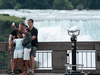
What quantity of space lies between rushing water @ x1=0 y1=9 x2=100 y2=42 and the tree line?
87.1 inches

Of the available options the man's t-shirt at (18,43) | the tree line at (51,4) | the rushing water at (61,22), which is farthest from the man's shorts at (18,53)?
the tree line at (51,4)

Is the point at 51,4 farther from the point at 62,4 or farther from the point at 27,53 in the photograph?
the point at 27,53

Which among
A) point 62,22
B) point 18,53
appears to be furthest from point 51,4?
point 18,53

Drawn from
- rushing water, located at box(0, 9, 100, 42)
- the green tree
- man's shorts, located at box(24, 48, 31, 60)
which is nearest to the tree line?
the green tree

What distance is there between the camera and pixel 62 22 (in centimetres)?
7788

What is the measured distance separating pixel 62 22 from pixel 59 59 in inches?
2754

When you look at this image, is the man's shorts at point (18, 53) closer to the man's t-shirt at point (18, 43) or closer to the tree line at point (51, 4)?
the man's t-shirt at point (18, 43)

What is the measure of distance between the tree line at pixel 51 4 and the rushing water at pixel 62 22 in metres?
2.21

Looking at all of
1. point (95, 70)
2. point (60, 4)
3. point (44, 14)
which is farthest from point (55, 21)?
point (95, 70)

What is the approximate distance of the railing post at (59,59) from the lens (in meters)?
8.33

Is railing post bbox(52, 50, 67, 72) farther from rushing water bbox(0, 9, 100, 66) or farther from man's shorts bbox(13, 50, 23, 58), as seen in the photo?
rushing water bbox(0, 9, 100, 66)

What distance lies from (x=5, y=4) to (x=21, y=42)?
8901cm

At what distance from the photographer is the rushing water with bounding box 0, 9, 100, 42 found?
66.1 meters

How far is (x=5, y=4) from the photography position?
92.9 m
